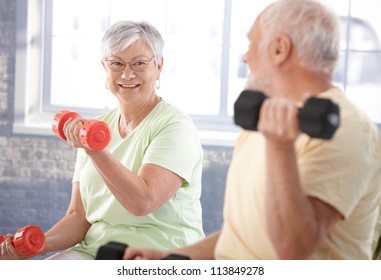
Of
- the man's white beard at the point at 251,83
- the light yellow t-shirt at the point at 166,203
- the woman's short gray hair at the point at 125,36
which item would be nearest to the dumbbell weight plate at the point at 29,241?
the light yellow t-shirt at the point at 166,203

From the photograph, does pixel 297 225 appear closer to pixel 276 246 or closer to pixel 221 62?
pixel 276 246

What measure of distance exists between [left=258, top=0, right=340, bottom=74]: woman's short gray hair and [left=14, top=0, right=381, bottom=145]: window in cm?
218

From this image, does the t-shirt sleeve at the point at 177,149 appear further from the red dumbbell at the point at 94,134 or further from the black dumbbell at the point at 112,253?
the black dumbbell at the point at 112,253

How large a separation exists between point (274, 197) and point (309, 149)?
12cm

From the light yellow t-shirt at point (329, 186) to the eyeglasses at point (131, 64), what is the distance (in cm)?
51

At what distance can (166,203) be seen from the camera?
172 cm

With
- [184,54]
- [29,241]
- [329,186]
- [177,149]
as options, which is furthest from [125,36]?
[184,54]

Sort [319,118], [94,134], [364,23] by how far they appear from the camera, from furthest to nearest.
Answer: [364,23] < [94,134] < [319,118]

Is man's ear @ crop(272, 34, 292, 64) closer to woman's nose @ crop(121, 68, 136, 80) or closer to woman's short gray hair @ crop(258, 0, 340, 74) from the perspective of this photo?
woman's short gray hair @ crop(258, 0, 340, 74)

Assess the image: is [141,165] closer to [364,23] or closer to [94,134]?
[94,134]

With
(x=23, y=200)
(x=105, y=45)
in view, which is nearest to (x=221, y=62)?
(x=23, y=200)

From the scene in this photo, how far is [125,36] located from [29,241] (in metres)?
0.50

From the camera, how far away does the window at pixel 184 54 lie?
340 cm

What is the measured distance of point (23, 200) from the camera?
11.3 ft
